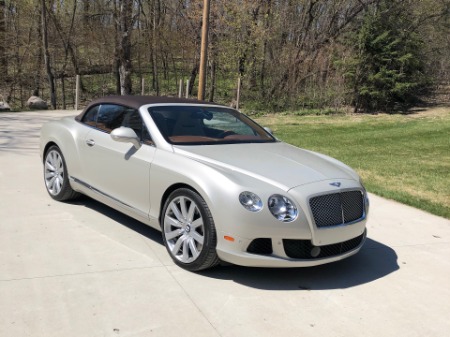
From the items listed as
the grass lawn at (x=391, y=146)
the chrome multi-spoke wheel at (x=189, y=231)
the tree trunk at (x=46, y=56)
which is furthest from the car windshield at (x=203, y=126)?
the tree trunk at (x=46, y=56)

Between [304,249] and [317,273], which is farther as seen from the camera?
[317,273]

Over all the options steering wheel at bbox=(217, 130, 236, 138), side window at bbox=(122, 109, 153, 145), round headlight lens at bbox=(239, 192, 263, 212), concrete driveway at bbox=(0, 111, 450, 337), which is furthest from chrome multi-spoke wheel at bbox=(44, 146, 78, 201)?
round headlight lens at bbox=(239, 192, 263, 212)

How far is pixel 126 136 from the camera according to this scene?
4523 mm

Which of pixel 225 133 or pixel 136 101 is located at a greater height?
pixel 136 101

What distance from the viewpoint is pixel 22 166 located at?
303 inches

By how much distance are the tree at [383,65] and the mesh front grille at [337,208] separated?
56.1ft

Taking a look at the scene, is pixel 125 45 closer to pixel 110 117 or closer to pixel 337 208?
pixel 110 117

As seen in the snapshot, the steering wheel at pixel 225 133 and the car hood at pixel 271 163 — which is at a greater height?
the steering wheel at pixel 225 133

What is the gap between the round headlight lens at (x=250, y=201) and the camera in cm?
363

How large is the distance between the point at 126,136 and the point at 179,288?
1.61m

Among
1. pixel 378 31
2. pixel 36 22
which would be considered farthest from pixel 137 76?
pixel 378 31

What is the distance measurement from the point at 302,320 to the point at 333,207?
3.32ft

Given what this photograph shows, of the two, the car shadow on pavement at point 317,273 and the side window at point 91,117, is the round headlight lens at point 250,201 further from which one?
the side window at point 91,117

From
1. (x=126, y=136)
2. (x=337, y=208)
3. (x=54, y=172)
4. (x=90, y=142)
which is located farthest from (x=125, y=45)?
(x=337, y=208)
